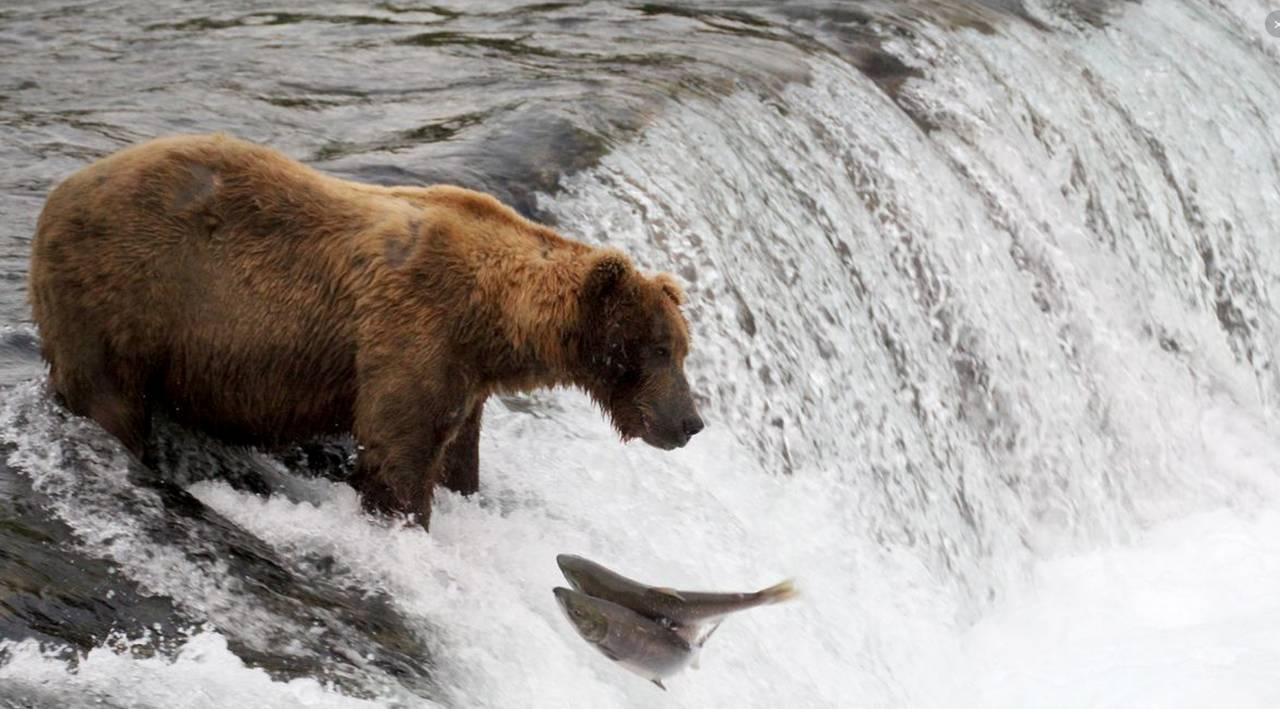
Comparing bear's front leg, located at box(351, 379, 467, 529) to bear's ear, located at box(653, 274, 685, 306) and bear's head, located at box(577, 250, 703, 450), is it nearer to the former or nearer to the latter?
bear's head, located at box(577, 250, 703, 450)

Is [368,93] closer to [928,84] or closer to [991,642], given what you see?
[928,84]

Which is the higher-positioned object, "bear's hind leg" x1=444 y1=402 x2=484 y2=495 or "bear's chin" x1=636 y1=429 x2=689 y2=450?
"bear's chin" x1=636 y1=429 x2=689 y2=450

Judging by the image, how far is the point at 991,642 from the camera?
771cm

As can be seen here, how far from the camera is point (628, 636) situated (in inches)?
182

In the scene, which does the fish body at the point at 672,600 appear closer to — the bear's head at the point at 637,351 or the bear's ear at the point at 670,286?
the bear's head at the point at 637,351

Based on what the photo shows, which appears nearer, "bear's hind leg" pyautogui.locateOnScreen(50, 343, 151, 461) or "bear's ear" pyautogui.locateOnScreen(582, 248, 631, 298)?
"bear's hind leg" pyautogui.locateOnScreen(50, 343, 151, 461)

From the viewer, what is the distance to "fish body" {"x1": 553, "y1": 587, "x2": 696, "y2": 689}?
462cm

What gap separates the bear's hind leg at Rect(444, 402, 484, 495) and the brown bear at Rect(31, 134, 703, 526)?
14 centimetres

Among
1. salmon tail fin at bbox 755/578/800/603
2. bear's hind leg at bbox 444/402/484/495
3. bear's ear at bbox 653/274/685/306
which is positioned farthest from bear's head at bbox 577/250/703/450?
salmon tail fin at bbox 755/578/800/603

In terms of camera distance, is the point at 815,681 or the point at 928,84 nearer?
the point at 815,681

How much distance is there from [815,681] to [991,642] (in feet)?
5.85

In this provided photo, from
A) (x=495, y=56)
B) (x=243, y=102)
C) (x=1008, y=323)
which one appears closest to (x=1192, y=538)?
(x=1008, y=323)

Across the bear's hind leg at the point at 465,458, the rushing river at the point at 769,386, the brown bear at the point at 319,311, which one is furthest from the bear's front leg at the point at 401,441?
the bear's hind leg at the point at 465,458

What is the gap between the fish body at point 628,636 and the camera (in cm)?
462
